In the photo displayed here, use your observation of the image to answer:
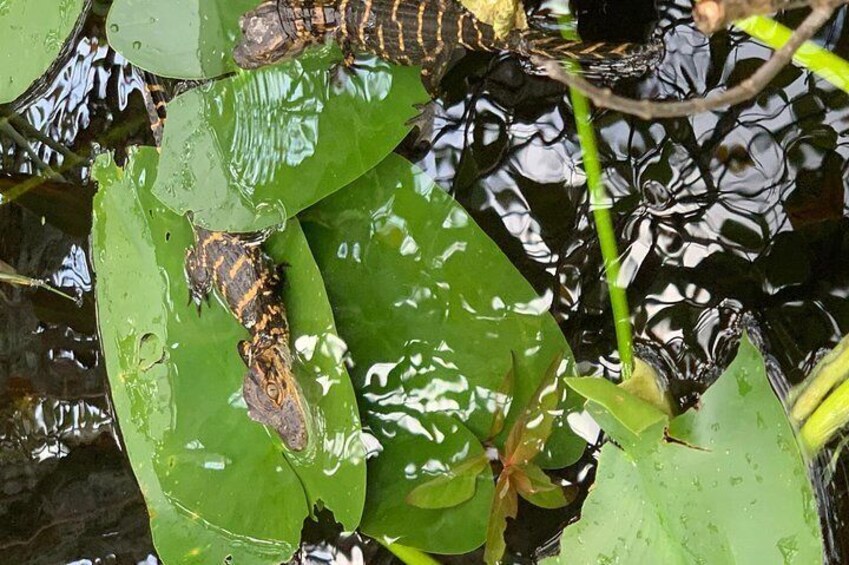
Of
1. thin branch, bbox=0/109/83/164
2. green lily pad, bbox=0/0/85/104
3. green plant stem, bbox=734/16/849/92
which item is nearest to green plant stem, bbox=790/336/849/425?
green plant stem, bbox=734/16/849/92

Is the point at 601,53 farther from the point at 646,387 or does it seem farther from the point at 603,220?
the point at 646,387

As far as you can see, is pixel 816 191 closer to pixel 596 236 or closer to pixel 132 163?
pixel 596 236

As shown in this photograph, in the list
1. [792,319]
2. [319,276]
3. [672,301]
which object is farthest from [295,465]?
[792,319]

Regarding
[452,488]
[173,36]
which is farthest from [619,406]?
[173,36]

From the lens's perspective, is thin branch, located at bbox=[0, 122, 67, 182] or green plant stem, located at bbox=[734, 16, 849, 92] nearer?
green plant stem, located at bbox=[734, 16, 849, 92]

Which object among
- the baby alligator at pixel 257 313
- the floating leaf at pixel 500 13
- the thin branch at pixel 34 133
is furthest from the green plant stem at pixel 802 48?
the thin branch at pixel 34 133

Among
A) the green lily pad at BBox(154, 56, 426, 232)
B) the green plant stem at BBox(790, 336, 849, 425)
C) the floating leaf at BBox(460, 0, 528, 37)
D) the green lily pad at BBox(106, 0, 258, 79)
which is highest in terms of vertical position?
the floating leaf at BBox(460, 0, 528, 37)

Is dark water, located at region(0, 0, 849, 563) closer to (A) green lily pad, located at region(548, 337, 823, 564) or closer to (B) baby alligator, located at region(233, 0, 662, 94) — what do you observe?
(B) baby alligator, located at region(233, 0, 662, 94)
